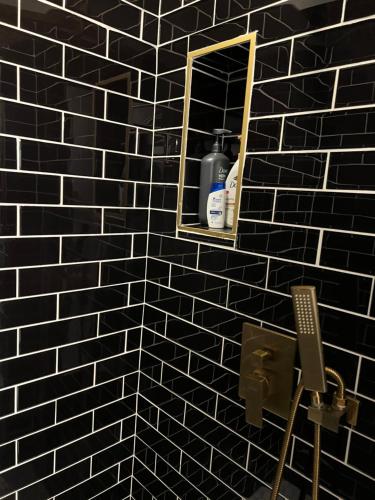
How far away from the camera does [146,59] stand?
1.13 m

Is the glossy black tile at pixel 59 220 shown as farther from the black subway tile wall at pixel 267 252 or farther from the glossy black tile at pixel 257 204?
the glossy black tile at pixel 257 204

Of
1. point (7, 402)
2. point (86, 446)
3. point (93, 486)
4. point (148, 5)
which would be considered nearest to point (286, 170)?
point (148, 5)

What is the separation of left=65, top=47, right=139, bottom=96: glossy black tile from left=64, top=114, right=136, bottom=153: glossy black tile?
112 mm

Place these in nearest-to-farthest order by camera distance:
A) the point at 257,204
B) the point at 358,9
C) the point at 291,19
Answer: the point at 358,9
the point at 291,19
the point at 257,204

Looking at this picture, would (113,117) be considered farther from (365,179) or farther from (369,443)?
(369,443)

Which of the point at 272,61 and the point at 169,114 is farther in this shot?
the point at 169,114

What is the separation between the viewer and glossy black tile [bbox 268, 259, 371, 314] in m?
0.72

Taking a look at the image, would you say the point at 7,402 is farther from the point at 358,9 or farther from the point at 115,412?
the point at 358,9

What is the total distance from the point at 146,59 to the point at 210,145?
0.35 meters

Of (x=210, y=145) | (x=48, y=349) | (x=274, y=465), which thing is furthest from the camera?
(x=210, y=145)

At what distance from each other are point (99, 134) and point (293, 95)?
0.58 metres

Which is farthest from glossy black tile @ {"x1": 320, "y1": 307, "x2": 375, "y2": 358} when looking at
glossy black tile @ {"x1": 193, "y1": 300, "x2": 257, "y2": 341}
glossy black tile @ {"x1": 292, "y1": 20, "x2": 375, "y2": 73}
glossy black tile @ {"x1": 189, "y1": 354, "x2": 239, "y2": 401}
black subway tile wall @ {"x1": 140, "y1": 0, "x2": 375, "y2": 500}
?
glossy black tile @ {"x1": 292, "y1": 20, "x2": 375, "y2": 73}

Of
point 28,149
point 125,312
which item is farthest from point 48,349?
point 28,149

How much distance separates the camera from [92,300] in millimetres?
1119
